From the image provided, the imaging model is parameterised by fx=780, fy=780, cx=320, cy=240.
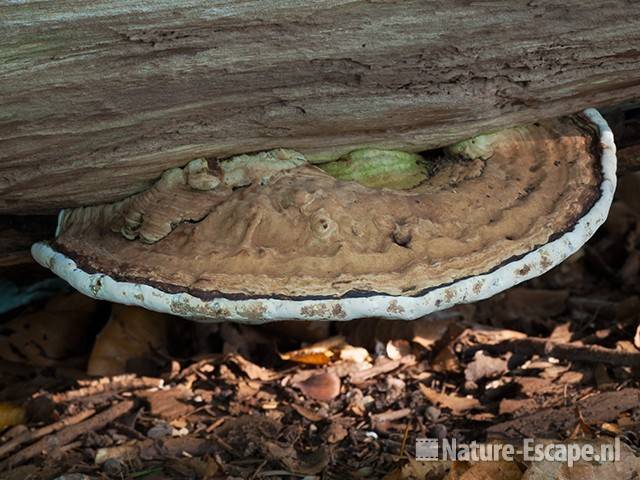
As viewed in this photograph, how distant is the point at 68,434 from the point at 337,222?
1488mm

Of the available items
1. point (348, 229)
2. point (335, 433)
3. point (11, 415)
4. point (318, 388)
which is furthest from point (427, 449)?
point (11, 415)

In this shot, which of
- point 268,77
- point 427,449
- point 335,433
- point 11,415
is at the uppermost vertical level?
point 268,77

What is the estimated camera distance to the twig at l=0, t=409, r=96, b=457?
2.96m

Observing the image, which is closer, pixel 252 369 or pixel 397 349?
pixel 252 369

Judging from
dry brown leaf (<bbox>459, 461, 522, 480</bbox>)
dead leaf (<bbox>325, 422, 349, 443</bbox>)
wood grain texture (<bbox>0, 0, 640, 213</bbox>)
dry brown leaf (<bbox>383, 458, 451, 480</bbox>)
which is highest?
wood grain texture (<bbox>0, 0, 640, 213</bbox>)

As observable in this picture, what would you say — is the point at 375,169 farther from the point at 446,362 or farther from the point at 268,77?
the point at 446,362

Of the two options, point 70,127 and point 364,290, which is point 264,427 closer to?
point 364,290

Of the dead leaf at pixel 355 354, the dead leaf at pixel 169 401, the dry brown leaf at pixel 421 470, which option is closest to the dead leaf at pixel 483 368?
the dead leaf at pixel 355 354

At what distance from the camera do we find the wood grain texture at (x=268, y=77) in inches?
79.9

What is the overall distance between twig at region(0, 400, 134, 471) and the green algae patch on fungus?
53.3 inches

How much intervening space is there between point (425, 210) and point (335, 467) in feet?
3.28

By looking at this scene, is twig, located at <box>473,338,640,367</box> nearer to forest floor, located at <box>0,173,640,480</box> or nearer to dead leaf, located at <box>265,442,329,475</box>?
forest floor, located at <box>0,173,640,480</box>

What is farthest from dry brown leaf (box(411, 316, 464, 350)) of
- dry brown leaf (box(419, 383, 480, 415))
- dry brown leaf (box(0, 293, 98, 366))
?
dry brown leaf (box(0, 293, 98, 366))

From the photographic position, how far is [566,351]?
3.38 meters
